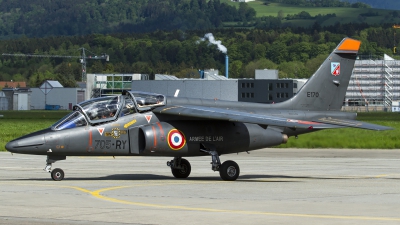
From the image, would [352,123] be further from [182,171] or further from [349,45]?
[182,171]

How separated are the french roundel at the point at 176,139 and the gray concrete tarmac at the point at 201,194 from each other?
1.10 meters

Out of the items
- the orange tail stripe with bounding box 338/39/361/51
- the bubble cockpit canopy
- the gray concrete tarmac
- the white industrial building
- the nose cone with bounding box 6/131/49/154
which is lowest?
the gray concrete tarmac

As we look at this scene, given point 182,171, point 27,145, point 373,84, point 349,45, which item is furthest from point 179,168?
point 373,84

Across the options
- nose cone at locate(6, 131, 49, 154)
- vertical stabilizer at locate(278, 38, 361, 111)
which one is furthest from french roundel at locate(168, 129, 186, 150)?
vertical stabilizer at locate(278, 38, 361, 111)

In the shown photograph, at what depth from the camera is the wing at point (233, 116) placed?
21812 millimetres

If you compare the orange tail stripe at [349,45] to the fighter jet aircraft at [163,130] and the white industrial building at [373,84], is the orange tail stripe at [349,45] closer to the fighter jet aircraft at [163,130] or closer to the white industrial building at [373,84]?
the fighter jet aircraft at [163,130]

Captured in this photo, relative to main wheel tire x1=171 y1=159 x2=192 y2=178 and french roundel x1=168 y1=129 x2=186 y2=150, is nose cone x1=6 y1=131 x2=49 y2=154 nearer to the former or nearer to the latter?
french roundel x1=168 y1=129 x2=186 y2=150

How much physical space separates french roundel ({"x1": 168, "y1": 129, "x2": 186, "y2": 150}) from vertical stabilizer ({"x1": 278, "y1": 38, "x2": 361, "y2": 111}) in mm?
4590

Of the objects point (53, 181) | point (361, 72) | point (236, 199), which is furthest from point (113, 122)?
point (361, 72)

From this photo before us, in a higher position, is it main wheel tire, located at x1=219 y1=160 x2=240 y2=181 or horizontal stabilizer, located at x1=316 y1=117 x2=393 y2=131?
horizontal stabilizer, located at x1=316 y1=117 x2=393 y2=131

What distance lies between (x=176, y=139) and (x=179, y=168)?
6.14 ft

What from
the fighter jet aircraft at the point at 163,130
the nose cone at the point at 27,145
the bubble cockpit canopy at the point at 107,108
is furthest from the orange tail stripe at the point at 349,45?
the nose cone at the point at 27,145

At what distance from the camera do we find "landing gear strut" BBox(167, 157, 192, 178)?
965 inches

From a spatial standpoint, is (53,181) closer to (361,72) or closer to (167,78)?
(167,78)
